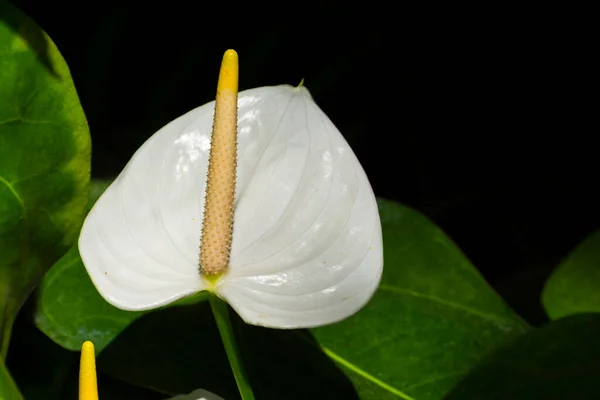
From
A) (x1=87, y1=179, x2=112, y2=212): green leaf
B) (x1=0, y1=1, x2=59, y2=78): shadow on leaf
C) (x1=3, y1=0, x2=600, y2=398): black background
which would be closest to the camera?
(x1=0, y1=1, x2=59, y2=78): shadow on leaf

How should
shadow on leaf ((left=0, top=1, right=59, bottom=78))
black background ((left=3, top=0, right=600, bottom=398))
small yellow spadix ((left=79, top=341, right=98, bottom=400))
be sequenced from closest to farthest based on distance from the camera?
small yellow spadix ((left=79, top=341, right=98, bottom=400)) → shadow on leaf ((left=0, top=1, right=59, bottom=78)) → black background ((left=3, top=0, right=600, bottom=398))

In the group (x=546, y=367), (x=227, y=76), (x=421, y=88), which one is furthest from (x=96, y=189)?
(x=421, y=88)

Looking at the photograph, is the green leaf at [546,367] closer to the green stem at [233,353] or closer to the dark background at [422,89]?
the green stem at [233,353]

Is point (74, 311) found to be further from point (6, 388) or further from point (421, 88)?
point (421, 88)

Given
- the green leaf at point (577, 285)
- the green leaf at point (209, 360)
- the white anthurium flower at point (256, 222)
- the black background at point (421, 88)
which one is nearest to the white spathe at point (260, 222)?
the white anthurium flower at point (256, 222)

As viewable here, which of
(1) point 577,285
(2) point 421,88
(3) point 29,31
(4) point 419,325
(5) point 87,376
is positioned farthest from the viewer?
(2) point 421,88

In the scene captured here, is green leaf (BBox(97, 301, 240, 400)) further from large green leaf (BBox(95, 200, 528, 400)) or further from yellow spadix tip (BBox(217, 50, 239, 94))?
yellow spadix tip (BBox(217, 50, 239, 94))

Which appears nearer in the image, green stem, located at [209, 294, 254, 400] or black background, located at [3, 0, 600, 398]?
green stem, located at [209, 294, 254, 400]

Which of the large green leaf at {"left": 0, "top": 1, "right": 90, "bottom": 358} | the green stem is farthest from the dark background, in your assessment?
the green stem
